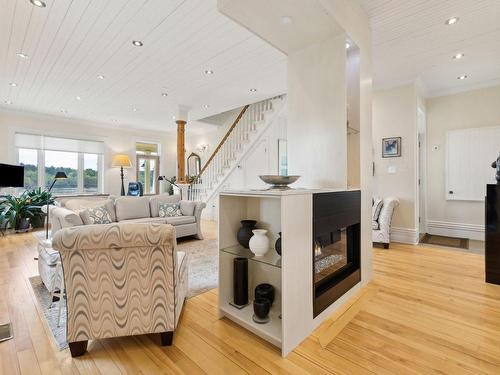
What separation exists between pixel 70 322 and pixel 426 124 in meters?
6.18

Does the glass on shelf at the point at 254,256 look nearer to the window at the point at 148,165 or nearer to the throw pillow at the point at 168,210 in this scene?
the throw pillow at the point at 168,210

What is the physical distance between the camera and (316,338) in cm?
175

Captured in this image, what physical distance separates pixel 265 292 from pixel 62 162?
7.41 m

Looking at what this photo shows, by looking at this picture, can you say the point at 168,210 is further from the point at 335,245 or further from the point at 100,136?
the point at 100,136

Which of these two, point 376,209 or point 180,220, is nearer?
point 376,209

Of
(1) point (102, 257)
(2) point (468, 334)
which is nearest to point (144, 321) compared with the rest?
(1) point (102, 257)

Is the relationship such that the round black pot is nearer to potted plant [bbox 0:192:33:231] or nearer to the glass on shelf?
the glass on shelf

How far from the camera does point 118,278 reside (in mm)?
1574

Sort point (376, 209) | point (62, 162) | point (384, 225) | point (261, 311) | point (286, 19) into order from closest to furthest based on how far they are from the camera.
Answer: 1. point (261, 311)
2. point (286, 19)
3. point (384, 225)
4. point (376, 209)
5. point (62, 162)

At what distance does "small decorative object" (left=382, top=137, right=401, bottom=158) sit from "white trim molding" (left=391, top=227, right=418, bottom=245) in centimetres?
132

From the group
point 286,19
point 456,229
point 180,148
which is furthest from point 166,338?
point 456,229

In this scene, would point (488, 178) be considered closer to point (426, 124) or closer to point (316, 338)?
point (426, 124)

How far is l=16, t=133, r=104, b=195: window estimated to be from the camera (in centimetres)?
632

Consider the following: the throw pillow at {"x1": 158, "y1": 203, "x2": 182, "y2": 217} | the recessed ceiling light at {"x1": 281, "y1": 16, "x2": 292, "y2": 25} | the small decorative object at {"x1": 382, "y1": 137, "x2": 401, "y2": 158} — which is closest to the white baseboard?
the small decorative object at {"x1": 382, "y1": 137, "x2": 401, "y2": 158}
